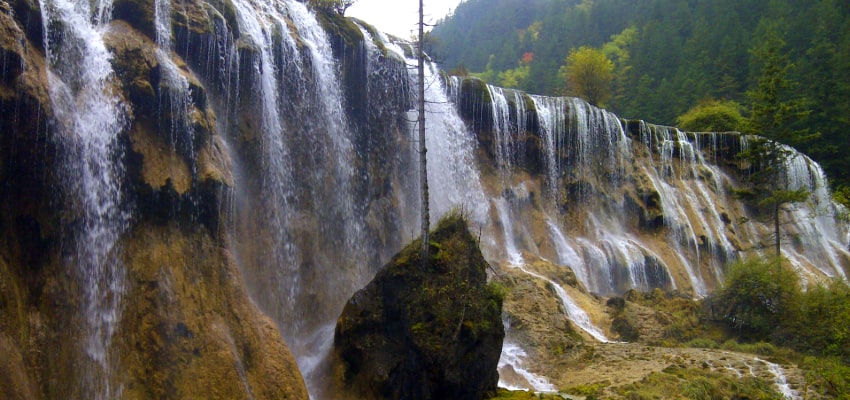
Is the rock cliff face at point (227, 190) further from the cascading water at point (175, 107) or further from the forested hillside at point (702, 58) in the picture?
the forested hillside at point (702, 58)

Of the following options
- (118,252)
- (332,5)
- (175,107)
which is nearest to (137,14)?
(175,107)

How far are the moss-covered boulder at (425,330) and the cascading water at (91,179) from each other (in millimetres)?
4703

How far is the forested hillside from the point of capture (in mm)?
46906

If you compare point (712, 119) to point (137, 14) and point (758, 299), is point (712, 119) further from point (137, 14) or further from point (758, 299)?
point (137, 14)

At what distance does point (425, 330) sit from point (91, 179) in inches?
277

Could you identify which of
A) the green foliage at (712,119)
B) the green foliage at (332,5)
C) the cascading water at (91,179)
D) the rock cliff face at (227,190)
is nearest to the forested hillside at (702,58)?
the green foliage at (712,119)

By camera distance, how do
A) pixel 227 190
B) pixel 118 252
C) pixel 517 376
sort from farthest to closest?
1. pixel 517 376
2. pixel 227 190
3. pixel 118 252

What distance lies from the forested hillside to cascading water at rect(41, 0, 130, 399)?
2239 cm

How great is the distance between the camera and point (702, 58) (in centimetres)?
5978

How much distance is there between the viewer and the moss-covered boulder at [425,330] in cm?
1306

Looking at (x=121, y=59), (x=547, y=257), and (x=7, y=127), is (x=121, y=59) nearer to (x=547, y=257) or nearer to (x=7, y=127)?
(x=7, y=127)

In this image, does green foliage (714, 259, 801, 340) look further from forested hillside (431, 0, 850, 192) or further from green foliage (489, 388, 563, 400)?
forested hillside (431, 0, 850, 192)

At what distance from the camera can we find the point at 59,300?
37.3ft

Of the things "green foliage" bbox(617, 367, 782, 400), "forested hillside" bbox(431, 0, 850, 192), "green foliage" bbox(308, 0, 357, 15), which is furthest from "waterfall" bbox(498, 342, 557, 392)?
"forested hillside" bbox(431, 0, 850, 192)
